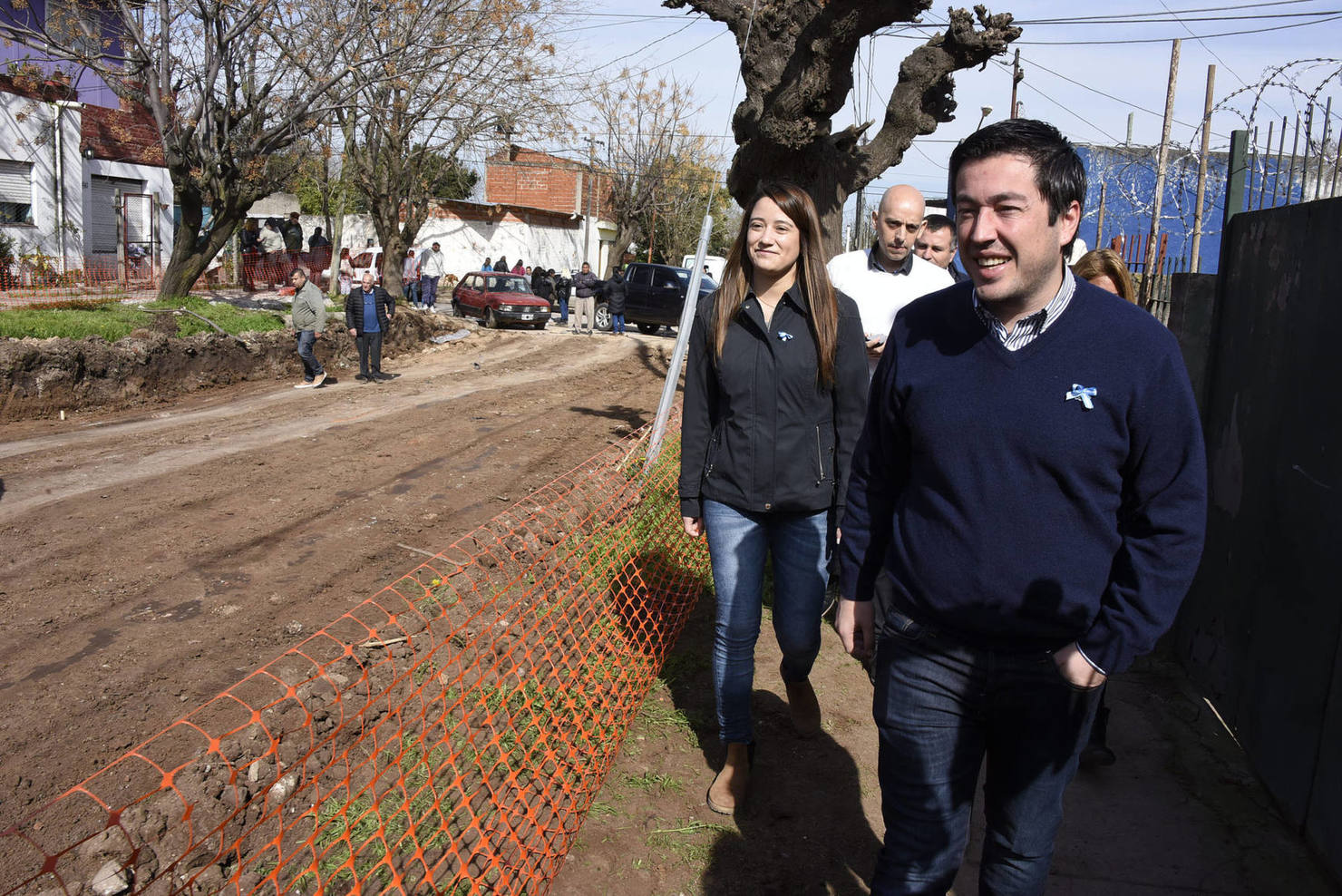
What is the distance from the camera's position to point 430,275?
36.0m

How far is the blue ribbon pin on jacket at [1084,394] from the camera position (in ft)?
6.26

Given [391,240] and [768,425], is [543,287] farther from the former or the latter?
[768,425]

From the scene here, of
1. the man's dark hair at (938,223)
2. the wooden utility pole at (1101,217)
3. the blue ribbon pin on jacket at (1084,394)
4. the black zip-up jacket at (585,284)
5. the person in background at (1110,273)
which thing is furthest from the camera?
the black zip-up jacket at (585,284)

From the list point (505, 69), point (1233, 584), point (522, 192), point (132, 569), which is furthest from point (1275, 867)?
point (522, 192)

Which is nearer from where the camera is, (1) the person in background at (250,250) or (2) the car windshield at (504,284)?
(2) the car windshield at (504,284)

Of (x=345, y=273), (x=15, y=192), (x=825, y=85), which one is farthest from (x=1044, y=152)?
(x=345, y=273)

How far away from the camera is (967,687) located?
2.09m

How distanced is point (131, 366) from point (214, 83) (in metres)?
6.17

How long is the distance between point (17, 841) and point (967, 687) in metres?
3.50

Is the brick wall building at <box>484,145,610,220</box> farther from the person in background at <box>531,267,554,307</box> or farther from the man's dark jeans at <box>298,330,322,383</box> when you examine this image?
the man's dark jeans at <box>298,330,322,383</box>

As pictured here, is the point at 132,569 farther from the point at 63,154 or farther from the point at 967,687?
the point at 63,154

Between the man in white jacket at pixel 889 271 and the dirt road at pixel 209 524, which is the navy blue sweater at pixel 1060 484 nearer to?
the man in white jacket at pixel 889 271

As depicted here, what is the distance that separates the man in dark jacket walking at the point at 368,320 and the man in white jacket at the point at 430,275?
25.0ft

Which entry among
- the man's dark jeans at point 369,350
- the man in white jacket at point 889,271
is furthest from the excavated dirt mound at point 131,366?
the man in white jacket at point 889,271
